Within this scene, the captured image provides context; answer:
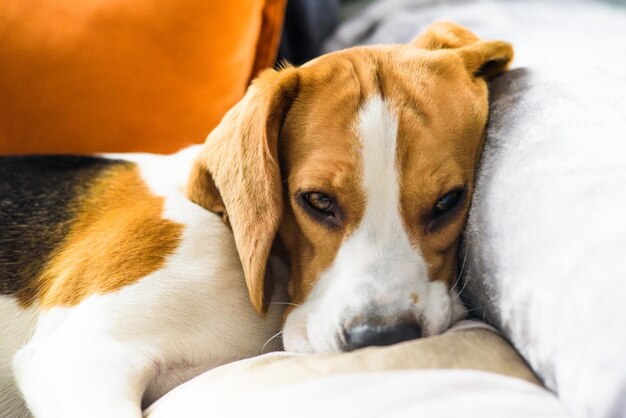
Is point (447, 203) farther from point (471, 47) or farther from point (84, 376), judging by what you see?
point (84, 376)

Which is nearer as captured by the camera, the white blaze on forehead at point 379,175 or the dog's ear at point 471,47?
the white blaze on forehead at point 379,175

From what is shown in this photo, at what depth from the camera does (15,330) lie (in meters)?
1.60

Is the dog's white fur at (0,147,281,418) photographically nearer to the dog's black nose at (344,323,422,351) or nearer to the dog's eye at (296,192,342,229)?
the dog's eye at (296,192,342,229)

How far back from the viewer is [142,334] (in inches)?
57.6

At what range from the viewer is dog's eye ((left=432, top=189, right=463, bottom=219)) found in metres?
1.50

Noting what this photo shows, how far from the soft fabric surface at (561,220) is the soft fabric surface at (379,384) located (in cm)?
7

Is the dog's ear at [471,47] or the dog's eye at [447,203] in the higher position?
the dog's ear at [471,47]

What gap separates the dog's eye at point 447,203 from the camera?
4.92 ft

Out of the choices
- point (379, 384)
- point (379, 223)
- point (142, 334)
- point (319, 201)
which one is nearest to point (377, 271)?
point (379, 223)

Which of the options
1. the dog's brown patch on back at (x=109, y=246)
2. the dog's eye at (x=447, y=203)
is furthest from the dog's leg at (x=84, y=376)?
A: the dog's eye at (x=447, y=203)

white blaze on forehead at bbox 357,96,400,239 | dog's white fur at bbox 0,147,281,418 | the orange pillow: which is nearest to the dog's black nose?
white blaze on forehead at bbox 357,96,400,239

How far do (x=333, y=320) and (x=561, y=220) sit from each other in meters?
0.47

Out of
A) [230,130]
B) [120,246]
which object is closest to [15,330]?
[120,246]

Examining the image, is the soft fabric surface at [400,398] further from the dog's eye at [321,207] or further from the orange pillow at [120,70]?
the orange pillow at [120,70]
